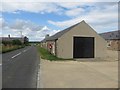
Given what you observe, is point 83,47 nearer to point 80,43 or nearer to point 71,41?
point 80,43

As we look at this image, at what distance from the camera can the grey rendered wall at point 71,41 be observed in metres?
32.0

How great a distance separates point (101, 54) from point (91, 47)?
155 cm

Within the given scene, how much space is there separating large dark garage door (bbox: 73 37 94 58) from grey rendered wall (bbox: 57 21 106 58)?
517mm

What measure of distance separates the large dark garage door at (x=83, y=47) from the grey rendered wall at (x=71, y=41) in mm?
517

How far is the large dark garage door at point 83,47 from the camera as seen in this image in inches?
1292

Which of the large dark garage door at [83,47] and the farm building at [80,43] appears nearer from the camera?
the farm building at [80,43]

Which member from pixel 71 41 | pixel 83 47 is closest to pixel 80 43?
pixel 83 47

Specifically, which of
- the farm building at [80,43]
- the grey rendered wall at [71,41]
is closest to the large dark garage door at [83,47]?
the farm building at [80,43]

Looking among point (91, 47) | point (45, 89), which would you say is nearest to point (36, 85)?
point (45, 89)

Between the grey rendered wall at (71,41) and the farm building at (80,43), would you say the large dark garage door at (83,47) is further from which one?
the grey rendered wall at (71,41)

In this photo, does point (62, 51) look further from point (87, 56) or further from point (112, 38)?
point (112, 38)

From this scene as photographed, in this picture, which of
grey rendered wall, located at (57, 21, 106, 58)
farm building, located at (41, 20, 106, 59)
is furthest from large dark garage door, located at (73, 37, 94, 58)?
grey rendered wall, located at (57, 21, 106, 58)

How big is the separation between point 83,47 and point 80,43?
2.08 ft

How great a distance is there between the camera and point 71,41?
106 feet
